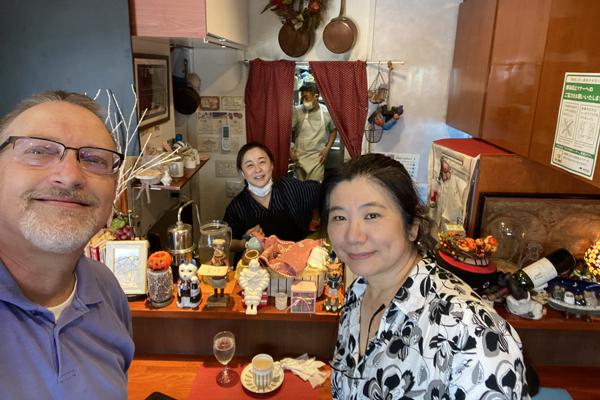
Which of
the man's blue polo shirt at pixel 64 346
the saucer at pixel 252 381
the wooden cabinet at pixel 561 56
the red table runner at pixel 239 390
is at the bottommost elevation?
the red table runner at pixel 239 390

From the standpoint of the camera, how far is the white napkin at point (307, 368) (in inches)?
52.7

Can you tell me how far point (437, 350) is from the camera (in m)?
0.85

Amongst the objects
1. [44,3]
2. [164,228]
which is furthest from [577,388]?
[44,3]

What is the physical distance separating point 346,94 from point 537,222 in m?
1.67

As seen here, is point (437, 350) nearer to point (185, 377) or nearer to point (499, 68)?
point (185, 377)

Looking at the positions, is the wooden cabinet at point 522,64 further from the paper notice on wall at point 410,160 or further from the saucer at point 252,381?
the saucer at point 252,381

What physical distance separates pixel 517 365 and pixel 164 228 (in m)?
2.12

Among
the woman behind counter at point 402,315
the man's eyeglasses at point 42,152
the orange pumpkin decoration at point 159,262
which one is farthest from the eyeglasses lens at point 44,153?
the orange pumpkin decoration at point 159,262

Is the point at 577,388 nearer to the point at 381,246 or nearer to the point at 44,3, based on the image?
the point at 381,246

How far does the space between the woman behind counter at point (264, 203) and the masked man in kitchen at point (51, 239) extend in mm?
1461

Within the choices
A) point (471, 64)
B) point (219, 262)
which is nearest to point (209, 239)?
point (219, 262)

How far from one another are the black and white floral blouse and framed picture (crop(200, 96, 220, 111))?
2577 millimetres

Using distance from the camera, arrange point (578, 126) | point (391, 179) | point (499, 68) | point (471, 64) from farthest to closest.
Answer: point (471, 64), point (499, 68), point (578, 126), point (391, 179)

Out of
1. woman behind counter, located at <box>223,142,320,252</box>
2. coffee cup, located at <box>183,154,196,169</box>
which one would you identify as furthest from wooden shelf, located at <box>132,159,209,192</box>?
woman behind counter, located at <box>223,142,320,252</box>
